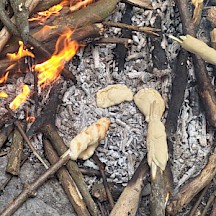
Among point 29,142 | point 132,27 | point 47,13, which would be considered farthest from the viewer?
point 132,27

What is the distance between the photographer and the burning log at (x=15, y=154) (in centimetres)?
307

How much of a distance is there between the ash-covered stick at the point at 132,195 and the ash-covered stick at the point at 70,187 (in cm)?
21

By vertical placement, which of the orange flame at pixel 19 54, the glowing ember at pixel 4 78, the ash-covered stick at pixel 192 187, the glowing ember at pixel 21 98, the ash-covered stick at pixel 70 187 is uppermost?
the orange flame at pixel 19 54

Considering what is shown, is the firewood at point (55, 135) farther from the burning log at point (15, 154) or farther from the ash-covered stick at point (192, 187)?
the ash-covered stick at point (192, 187)

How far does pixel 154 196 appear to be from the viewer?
9.70 ft

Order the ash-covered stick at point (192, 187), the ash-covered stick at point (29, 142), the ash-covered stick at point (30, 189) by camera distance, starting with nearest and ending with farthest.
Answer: the ash-covered stick at point (30, 189)
the ash-covered stick at point (192, 187)
the ash-covered stick at point (29, 142)

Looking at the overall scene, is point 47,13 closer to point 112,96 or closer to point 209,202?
point 112,96

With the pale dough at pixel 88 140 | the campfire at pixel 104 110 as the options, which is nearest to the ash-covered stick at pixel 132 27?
the campfire at pixel 104 110

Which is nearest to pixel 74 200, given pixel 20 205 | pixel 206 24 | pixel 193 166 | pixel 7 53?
pixel 20 205

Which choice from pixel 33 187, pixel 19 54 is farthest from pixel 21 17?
pixel 33 187

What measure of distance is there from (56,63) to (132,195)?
1226 mm

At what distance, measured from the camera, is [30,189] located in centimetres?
294

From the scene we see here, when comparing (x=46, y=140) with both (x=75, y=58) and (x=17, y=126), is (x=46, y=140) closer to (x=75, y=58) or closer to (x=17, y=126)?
(x=17, y=126)

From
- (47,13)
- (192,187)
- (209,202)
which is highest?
(47,13)
